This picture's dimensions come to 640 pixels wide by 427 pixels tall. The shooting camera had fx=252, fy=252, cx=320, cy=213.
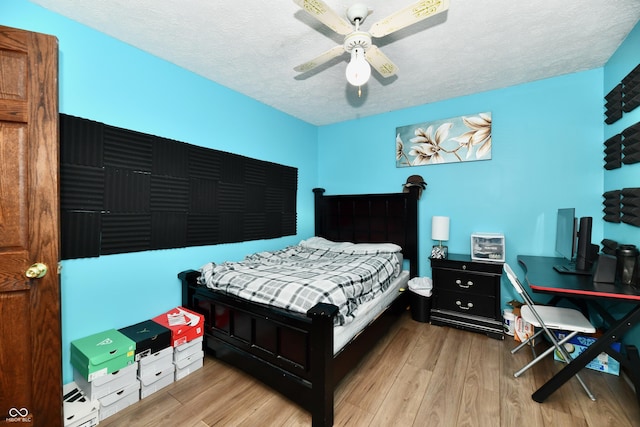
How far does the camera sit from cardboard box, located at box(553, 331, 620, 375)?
6.84ft

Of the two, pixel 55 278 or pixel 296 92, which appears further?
pixel 296 92

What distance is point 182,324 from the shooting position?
2150 mm

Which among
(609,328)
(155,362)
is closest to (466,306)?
(609,328)

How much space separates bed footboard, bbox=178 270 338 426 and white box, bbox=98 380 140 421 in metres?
0.59

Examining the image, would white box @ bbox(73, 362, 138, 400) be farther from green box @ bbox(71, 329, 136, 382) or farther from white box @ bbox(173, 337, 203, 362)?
white box @ bbox(173, 337, 203, 362)

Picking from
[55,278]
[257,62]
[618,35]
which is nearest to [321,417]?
[55,278]

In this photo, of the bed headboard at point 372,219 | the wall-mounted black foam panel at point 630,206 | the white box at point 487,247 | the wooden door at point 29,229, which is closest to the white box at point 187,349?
the wooden door at point 29,229

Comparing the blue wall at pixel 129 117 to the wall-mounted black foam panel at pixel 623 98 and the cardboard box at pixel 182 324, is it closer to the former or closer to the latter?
the cardboard box at pixel 182 324

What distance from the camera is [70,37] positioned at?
1.88 m

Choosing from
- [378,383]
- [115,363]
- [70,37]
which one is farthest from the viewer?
[378,383]

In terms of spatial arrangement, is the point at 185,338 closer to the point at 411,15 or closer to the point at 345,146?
the point at 411,15

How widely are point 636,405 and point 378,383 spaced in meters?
1.74

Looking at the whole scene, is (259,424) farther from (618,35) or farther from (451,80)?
(618,35)

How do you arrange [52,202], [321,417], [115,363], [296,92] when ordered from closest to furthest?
1. [52,202]
2. [321,417]
3. [115,363]
4. [296,92]
